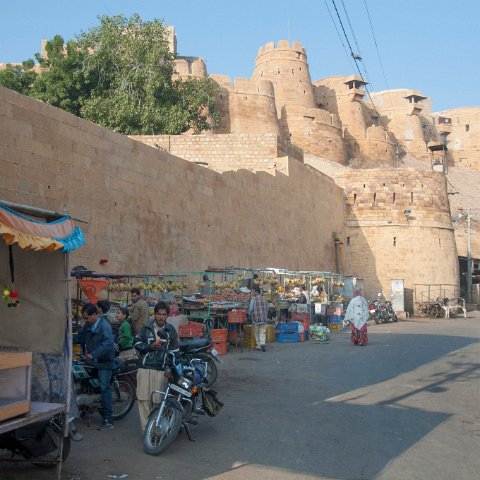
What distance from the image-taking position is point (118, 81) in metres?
31.0

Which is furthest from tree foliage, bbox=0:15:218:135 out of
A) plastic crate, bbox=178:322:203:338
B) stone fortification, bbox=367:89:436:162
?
stone fortification, bbox=367:89:436:162

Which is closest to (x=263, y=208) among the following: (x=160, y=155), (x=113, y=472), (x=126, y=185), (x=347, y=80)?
(x=160, y=155)

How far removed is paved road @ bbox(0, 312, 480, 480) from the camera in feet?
16.8

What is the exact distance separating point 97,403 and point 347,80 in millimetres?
56651

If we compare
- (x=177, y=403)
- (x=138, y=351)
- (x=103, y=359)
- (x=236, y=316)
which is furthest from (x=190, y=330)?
(x=177, y=403)

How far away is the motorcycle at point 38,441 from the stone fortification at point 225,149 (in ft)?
60.6

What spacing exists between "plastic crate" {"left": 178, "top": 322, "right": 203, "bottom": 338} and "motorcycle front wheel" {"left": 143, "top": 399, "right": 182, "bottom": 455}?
536 cm

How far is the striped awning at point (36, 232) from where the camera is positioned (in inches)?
171

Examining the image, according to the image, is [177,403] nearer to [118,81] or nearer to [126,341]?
[126,341]

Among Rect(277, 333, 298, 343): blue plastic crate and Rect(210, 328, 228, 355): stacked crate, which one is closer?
Rect(210, 328, 228, 355): stacked crate

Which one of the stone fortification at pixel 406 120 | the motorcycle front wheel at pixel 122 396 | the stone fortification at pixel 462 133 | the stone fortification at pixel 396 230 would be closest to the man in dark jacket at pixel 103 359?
the motorcycle front wheel at pixel 122 396

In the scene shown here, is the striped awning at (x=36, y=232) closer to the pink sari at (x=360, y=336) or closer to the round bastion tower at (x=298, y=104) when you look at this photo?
the pink sari at (x=360, y=336)

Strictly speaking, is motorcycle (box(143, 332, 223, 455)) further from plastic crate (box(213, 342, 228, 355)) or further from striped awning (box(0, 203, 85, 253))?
plastic crate (box(213, 342, 228, 355))

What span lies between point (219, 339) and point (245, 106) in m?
36.3
